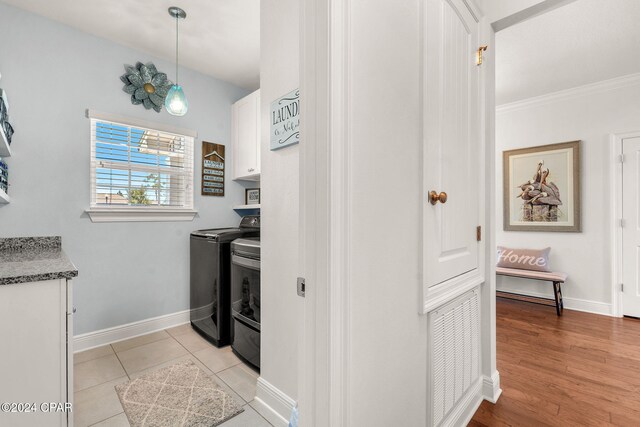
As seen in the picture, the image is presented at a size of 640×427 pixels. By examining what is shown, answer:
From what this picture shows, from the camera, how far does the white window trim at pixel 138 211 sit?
2584 mm

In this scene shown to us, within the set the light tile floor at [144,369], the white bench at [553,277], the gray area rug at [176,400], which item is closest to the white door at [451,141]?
the light tile floor at [144,369]

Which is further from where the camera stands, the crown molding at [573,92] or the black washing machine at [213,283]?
the crown molding at [573,92]

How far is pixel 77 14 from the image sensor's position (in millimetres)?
2320

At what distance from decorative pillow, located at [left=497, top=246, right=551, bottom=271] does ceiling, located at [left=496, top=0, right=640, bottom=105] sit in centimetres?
206

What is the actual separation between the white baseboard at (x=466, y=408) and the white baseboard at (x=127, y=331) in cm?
271

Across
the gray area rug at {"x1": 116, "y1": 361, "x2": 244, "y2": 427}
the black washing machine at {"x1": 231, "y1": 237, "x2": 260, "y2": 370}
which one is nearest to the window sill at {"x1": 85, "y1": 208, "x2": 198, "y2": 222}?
the black washing machine at {"x1": 231, "y1": 237, "x2": 260, "y2": 370}

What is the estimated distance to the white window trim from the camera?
258 cm

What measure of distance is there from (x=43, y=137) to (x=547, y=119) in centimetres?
546

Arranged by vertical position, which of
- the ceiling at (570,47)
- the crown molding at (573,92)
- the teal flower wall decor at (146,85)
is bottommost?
the teal flower wall decor at (146,85)

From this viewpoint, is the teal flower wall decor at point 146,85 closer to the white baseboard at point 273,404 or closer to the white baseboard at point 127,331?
the white baseboard at point 127,331

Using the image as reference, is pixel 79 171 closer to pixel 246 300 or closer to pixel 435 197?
pixel 246 300

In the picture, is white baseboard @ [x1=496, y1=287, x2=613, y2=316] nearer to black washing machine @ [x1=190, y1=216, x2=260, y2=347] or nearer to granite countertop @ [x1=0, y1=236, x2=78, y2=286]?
black washing machine @ [x1=190, y1=216, x2=260, y2=347]

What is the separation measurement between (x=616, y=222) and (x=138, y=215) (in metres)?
5.19

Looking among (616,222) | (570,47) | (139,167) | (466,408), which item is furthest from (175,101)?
(616,222)
